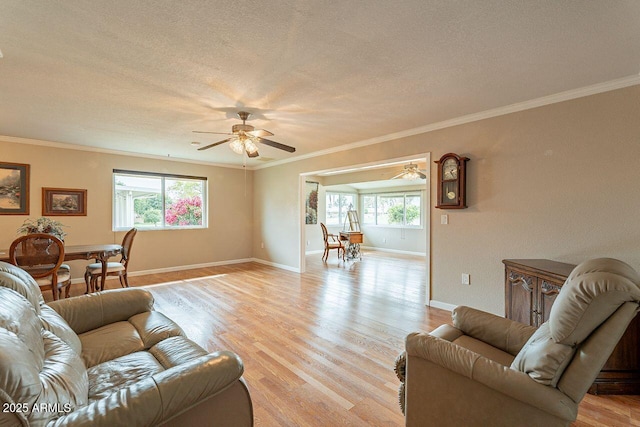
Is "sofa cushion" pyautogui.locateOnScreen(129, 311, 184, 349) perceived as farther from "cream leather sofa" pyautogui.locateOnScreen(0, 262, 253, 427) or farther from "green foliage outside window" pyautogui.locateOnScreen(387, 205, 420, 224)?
"green foliage outside window" pyautogui.locateOnScreen(387, 205, 420, 224)

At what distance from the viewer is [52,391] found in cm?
97

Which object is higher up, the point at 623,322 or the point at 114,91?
the point at 114,91

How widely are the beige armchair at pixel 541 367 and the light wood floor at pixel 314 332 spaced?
511mm

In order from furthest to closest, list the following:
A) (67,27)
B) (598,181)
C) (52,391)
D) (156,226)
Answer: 1. (156,226)
2. (598,181)
3. (67,27)
4. (52,391)

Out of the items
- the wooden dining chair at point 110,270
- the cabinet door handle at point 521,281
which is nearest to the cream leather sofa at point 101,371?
the cabinet door handle at point 521,281

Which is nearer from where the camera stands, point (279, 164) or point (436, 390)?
point (436, 390)

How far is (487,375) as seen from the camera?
1.24 m

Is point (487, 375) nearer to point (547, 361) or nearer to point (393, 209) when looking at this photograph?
point (547, 361)

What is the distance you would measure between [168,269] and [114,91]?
4.23 meters

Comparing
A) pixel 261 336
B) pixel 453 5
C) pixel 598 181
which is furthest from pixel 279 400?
pixel 598 181

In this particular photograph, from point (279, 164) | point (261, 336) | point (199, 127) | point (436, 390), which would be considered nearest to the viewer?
point (436, 390)

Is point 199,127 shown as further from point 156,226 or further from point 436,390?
point 436,390

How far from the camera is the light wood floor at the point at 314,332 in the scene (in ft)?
6.13

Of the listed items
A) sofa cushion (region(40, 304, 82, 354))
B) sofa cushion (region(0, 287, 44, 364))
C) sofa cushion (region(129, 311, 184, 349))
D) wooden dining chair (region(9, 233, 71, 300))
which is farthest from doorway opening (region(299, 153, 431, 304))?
sofa cushion (region(0, 287, 44, 364))
